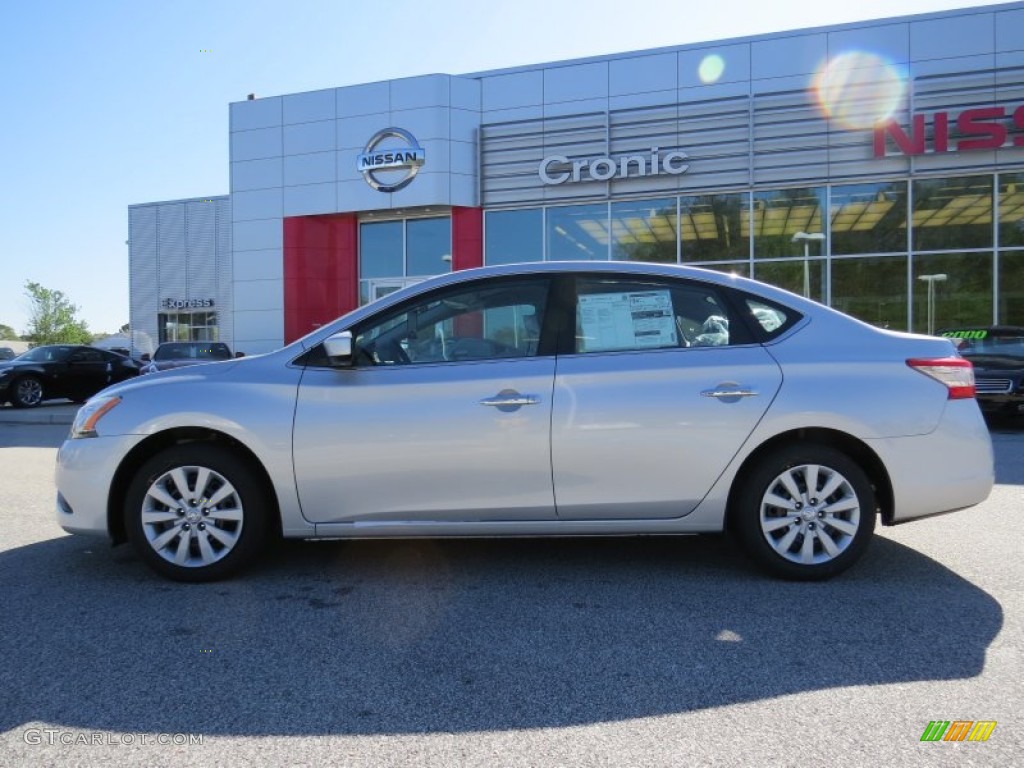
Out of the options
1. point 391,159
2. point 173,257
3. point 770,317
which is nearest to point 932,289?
point 391,159

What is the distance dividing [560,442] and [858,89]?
15.3 meters

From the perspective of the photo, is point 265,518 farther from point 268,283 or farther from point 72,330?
point 72,330

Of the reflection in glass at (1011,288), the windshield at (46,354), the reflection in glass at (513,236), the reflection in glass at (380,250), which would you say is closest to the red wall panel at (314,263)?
the reflection in glass at (380,250)

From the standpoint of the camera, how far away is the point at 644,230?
1770 cm

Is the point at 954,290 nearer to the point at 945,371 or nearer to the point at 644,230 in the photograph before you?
the point at 644,230

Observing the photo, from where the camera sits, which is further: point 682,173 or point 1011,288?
point 682,173

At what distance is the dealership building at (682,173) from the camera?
1586cm

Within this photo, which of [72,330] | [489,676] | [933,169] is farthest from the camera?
[72,330]

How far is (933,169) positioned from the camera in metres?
15.9

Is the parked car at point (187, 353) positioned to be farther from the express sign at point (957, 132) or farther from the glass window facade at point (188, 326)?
the glass window facade at point (188, 326)

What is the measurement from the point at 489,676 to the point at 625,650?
0.59m

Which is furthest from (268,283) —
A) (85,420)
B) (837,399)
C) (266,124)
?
(837,399)

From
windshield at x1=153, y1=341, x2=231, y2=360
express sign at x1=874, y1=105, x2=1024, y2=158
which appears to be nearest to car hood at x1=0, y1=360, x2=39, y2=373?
windshield at x1=153, y1=341, x2=231, y2=360

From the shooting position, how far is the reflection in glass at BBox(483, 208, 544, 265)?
18.2 m
